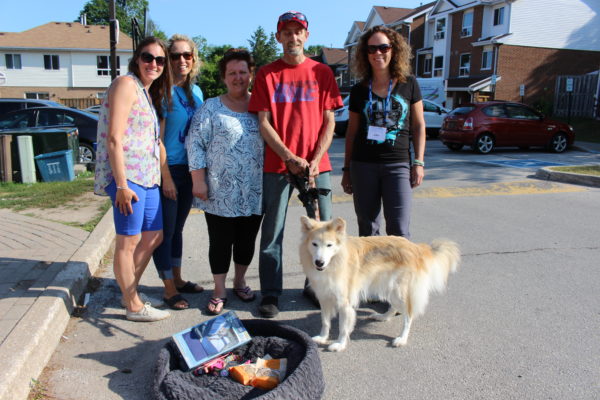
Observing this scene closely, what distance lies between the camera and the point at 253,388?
2822 millimetres

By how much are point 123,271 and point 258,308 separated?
1.14 metres

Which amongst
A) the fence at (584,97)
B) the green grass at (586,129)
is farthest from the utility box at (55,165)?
the fence at (584,97)

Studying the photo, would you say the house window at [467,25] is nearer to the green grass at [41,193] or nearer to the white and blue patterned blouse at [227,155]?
the green grass at [41,193]

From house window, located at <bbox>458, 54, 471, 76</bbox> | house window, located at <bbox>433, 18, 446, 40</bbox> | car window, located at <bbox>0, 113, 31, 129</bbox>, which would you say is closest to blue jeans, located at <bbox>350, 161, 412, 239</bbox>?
car window, located at <bbox>0, 113, 31, 129</bbox>

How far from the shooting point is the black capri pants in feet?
12.7

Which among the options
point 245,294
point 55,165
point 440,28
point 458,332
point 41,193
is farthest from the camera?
point 440,28

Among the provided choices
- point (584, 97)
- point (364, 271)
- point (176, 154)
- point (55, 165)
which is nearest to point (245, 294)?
point (364, 271)

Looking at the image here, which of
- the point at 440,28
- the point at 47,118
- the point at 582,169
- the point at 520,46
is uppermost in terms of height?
the point at 440,28

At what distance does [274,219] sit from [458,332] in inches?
66.9

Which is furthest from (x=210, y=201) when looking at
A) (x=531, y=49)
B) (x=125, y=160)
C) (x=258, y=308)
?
(x=531, y=49)

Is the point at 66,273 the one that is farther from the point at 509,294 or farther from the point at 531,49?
the point at 531,49

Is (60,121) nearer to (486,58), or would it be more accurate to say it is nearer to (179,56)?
(179,56)

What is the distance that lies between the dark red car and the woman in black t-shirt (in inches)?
462

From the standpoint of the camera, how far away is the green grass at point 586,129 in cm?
1930
